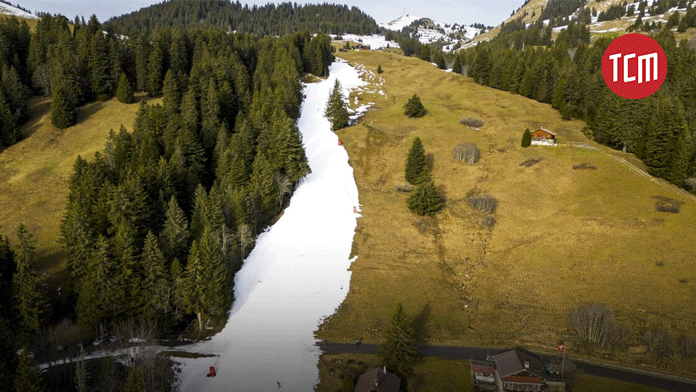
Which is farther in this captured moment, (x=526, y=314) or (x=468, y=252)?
(x=468, y=252)

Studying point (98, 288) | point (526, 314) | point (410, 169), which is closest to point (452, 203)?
point (410, 169)

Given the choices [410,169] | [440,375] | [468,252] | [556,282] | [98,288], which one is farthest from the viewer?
[410,169]

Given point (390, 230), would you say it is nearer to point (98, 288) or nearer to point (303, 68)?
point (98, 288)

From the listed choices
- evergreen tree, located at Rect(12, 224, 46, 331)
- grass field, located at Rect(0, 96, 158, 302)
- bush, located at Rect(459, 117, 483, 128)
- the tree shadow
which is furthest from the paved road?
bush, located at Rect(459, 117, 483, 128)

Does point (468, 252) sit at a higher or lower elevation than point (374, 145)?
lower

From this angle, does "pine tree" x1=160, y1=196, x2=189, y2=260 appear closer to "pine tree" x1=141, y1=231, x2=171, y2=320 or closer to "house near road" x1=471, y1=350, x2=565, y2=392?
"pine tree" x1=141, y1=231, x2=171, y2=320

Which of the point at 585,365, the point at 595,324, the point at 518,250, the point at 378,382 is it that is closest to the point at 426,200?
the point at 518,250
